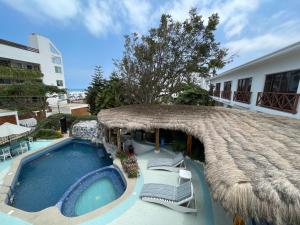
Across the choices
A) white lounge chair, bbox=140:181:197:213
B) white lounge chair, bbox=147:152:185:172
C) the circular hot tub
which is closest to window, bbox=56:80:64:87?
the circular hot tub

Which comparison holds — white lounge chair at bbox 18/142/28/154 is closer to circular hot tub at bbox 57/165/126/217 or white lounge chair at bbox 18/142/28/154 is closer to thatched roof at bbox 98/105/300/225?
circular hot tub at bbox 57/165/126/217

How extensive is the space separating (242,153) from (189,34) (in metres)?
13.2

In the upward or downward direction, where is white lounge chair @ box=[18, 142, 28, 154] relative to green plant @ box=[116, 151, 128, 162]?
downward

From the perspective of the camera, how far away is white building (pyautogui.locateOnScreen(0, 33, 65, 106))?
2730cm

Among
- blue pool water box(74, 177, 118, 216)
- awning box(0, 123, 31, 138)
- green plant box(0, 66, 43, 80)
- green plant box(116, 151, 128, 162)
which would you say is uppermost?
green plant box(0, 66, 43, 80)

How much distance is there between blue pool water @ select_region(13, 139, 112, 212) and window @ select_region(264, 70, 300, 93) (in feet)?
42.8

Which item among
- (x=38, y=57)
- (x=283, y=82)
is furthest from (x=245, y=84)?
(x=38, y=57)

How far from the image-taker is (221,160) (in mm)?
4086

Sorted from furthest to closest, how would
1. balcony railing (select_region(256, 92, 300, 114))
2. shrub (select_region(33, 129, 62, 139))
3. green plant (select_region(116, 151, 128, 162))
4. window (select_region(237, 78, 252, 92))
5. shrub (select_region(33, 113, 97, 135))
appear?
shrub (select_region(33, 113, 97, 135))
shrub (select_region(33, 129, 62, 139))
window (select_region(237, 78, 252, 92))
green plant (select_region(116, 151, 128, 162))
balcony railing (select_region(256, 92, 300, 114))

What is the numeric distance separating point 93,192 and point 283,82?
43.4 feet

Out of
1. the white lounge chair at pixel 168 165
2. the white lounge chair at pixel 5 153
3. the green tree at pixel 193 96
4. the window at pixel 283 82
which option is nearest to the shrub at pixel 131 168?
the white lounge chair at pixel 168 165

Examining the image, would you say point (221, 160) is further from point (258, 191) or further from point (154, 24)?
point (154, 24)

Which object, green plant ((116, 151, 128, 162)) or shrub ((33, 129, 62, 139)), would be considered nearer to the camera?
green plant ((116, 151, 128, 162))

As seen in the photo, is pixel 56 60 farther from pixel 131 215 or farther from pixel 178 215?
pixel 178 215
